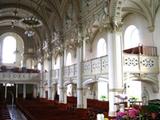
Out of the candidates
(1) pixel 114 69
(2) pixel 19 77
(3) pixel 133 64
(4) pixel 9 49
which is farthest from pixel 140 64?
(4) pixel 9 49

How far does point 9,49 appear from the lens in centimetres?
4275

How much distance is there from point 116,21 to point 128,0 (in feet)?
10.8

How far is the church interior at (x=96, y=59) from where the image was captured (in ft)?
47.1

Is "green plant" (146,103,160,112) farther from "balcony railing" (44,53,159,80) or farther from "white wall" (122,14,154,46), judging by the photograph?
"white wall" (122,14,154,46)

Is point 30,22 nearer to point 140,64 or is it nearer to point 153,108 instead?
point 140,64

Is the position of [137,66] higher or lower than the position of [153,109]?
higher

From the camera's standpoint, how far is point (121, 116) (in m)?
3.30

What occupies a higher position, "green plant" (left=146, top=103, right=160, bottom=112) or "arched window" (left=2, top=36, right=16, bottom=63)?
"arched window" (left=2, top=36, right=16, bottom=63)

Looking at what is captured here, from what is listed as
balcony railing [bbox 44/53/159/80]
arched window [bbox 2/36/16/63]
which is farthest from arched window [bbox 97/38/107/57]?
arched window [bbox 2/36/16/63]

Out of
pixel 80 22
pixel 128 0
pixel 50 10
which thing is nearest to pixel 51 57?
pixel 50 10

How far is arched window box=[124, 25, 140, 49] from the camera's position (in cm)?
2053

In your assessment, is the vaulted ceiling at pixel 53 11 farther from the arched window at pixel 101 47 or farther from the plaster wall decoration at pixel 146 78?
the arched window at pixel 101 47

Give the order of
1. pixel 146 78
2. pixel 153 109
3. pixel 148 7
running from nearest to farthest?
pixel 153 109, pixel 146 78, pixel 148 7

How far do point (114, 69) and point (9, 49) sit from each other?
105 ft
